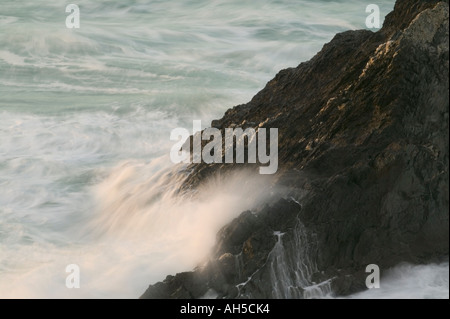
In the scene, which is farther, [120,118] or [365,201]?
[120,118]

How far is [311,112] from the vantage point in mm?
7875

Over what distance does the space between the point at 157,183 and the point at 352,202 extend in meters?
3.12

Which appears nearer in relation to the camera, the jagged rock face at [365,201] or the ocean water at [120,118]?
the jagged rock face at [365,201]

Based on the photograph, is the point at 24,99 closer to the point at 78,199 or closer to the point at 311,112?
the point at 78,199

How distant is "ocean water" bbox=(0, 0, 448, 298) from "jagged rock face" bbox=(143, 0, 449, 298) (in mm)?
537

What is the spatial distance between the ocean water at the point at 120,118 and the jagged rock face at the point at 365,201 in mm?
537

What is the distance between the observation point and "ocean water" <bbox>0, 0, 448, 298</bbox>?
26.0 feet

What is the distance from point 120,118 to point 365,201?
25.0 ft

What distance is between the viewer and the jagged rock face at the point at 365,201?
6.77 meters

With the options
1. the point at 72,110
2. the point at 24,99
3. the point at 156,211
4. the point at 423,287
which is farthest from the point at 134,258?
the point at 24,99

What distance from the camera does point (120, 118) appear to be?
1385 centimetres

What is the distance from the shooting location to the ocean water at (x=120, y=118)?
791 cm

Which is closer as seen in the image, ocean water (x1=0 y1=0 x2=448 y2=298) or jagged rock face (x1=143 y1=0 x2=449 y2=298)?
jagged rock face (x1=143 y1=0 x2=449 y2=298)

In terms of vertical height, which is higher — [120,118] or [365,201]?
[120,118]
